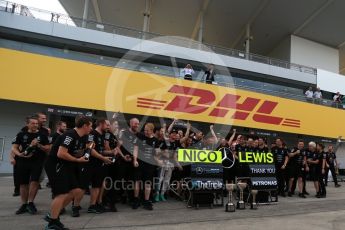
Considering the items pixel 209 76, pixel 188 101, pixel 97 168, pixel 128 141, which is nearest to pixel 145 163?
pixel 128 141

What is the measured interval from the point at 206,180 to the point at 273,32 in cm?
2270

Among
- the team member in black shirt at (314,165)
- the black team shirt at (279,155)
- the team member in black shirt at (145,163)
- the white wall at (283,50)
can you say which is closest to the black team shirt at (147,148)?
the team member in black shirt at (145,163)

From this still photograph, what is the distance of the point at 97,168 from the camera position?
255 inches

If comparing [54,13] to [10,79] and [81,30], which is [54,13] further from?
[10,79]

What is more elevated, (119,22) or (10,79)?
(119,22)

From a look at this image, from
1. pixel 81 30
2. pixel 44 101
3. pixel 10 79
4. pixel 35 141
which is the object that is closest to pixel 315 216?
pixel 35 141

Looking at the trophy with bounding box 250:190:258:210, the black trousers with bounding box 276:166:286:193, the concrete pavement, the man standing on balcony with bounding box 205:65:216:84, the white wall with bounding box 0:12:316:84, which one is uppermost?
the white wall with bounding box 0:12:316:84

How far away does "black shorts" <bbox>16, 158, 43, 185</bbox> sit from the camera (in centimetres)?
613

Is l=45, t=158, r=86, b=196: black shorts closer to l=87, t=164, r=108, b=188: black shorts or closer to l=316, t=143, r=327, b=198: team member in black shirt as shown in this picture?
l=87, t=164, r=108, b=188: black shorts

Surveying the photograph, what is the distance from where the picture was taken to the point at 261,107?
17562mm

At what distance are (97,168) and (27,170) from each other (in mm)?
1322

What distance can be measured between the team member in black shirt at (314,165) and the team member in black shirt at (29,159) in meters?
8.56

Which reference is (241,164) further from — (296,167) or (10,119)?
(10,119)

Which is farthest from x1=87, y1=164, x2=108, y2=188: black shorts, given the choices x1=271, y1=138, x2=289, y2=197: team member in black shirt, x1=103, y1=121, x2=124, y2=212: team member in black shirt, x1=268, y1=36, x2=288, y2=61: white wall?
x1=268, y1=36, x2=288, y2=61: white wall
